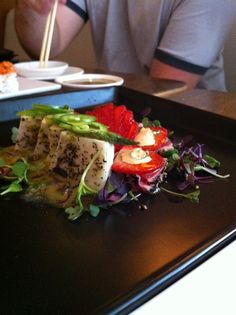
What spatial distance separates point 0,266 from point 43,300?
0.08m

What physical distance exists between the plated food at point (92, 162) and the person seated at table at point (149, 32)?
824 mm

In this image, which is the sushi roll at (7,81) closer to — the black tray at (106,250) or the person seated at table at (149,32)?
the black tray at (106,250)

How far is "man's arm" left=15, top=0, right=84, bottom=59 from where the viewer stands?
1646mm

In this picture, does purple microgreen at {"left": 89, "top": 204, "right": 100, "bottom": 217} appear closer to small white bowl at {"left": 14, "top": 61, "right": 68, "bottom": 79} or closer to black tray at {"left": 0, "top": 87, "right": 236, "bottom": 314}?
black tray at {"left": 0, "top": 87, "right": 236, "bottom": 314}

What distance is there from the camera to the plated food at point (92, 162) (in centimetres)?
57

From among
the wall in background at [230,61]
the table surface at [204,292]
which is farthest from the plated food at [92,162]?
the wall in background at [230,61]

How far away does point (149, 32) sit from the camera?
5.07ft

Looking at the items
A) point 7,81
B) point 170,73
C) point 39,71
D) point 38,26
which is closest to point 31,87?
point 7,81

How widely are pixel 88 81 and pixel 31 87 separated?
20cm

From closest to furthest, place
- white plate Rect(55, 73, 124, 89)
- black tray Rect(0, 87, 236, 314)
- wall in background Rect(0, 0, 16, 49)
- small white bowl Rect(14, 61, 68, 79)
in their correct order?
black tray Rect(0, 87, 236, 314) < white plate Rect(55, 73, 124, 89) < small white bowl Rect(14, 61, 68, 79) < wall in background Rect(0, 0, 16, 49)

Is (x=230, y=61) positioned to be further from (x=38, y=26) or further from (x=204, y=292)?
(x=204, y=292)

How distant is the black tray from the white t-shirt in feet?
2.90

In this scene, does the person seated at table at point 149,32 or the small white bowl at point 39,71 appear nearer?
the small white bowl at point 39,71

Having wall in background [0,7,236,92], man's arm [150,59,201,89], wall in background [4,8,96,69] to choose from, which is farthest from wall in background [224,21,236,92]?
wall in background [4,8,96,69]
